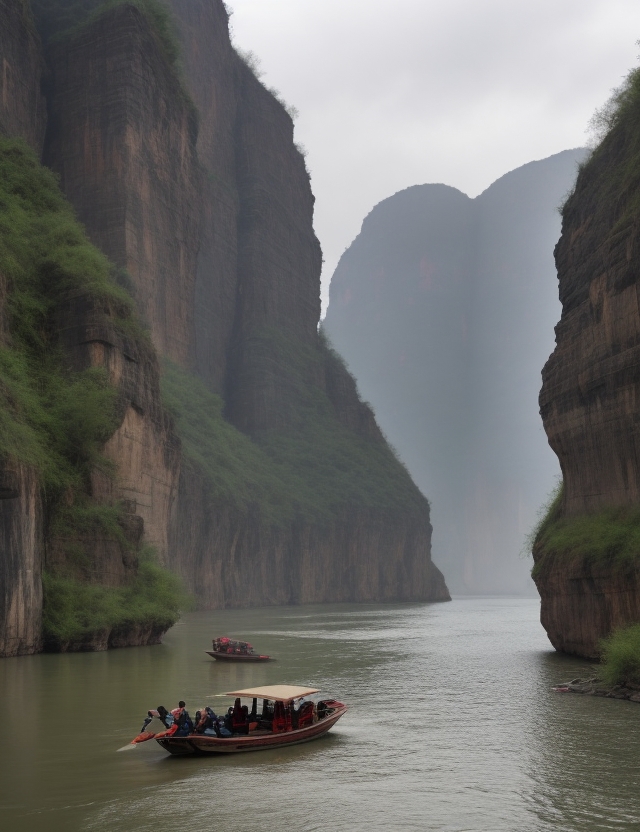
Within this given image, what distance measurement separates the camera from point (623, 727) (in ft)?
83.0

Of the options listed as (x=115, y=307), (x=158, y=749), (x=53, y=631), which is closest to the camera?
(x=158, y=749)

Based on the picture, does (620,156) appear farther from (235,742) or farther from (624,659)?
(235,742)

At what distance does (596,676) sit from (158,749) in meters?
14.9

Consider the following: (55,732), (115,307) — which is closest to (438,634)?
(115,307)

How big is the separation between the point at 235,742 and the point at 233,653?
20.2 m

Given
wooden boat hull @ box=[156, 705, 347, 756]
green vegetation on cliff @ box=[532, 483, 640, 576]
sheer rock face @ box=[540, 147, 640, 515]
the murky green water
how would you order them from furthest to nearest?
sheer rock face @ box=[540, 147, 640, 515], green vegetation on cliff @ box=[532, 483, 640, 576], wooden boat hull @ box=[156, 705, 347, 756], the murky green water

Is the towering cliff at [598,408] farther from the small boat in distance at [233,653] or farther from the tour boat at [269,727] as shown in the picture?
the tour boat at [269,727]

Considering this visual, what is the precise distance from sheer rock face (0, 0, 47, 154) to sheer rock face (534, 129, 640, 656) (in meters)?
50.0

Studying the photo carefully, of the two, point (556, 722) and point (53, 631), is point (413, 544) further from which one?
point (556, 722)

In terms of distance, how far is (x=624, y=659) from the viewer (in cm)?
2980

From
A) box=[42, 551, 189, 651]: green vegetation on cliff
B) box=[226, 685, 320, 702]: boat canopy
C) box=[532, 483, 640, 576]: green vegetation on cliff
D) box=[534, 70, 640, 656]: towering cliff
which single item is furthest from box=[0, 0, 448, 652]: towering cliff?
box=[534, 70, 640, 656]: towering cliff

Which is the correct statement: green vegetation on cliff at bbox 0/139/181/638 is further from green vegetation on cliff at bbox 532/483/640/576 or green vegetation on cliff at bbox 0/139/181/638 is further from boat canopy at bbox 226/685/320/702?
green vegetation on cliff at bbox 532/483/640/576

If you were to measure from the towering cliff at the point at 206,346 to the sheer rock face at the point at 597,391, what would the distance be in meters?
19.4

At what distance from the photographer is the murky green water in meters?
17.8
